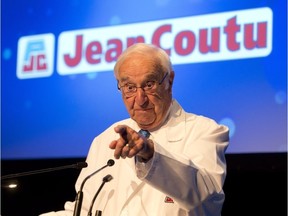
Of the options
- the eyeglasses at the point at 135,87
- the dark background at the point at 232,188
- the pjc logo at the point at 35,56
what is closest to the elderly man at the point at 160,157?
the eyeglasses at the point at 135,87

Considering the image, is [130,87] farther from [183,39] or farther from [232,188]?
[232,188]

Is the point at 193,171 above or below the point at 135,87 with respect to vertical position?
below

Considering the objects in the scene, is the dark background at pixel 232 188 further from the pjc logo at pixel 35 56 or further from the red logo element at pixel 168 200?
the red logo element at pixel 168 200

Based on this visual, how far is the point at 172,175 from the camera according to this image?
2.23m

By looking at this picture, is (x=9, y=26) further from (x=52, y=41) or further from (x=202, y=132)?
(x=202, y=132)

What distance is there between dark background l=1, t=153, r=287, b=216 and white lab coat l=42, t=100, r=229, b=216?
42.8 inches

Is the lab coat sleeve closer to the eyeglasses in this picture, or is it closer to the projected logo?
the eyeglasses

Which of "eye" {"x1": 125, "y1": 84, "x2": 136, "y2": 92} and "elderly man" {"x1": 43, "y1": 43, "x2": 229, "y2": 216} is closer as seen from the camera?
"elderly man" {"x1": 43, "y1": 43, "x2": 229, "y2": 216}

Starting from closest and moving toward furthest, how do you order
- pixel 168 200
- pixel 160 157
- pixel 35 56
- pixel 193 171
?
1. pixel 160 157
2. pixel 193 171
3. pixel 168 200
4. pixel 35 56

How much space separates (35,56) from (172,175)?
2596 mm

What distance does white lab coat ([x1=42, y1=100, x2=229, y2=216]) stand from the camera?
222 centimetres

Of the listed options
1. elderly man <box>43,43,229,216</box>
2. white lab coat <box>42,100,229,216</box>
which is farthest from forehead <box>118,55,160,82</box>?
white lab coat <box>42,100,229,216</box>

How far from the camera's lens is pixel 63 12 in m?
4.51

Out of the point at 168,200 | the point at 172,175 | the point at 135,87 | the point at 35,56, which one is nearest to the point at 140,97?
the point at 135,87
